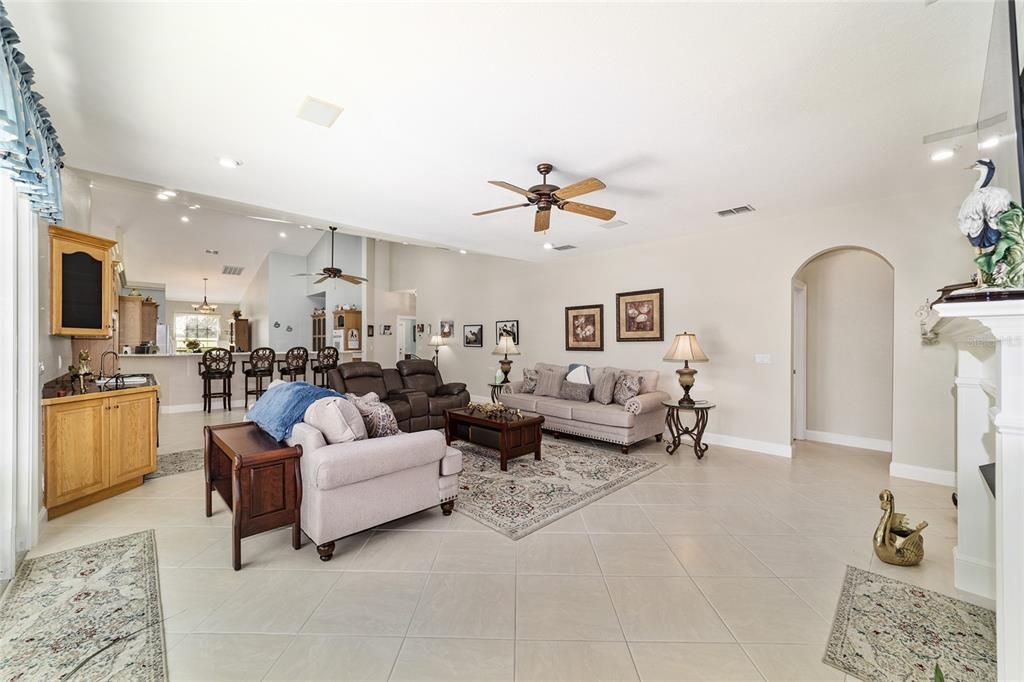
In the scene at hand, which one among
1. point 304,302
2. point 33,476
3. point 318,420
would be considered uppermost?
point 304,302

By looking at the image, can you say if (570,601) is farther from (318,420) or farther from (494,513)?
(318,420)

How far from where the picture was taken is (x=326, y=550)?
8.25 feet

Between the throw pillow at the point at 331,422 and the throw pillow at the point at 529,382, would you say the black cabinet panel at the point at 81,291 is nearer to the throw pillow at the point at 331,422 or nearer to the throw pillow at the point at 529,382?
the throw pillow at the point at 331,422

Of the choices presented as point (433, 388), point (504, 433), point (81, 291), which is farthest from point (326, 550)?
point (433, 388)

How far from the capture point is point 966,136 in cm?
279

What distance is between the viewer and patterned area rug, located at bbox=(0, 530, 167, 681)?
1703 mm

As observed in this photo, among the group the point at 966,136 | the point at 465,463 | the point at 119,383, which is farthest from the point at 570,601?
the point at 119,383

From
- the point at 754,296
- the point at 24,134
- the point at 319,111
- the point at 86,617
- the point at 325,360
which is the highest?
the point at 319,111

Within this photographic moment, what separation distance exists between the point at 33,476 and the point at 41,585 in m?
0.74

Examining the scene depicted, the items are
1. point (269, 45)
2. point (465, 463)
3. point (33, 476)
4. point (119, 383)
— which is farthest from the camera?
point (465, 463)

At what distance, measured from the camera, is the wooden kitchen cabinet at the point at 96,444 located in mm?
3020

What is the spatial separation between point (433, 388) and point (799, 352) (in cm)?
513

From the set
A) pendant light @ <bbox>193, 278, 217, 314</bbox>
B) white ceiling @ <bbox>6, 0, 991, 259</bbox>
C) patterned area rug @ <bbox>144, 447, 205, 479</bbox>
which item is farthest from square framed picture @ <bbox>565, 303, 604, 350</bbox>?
pendant light @ <bbox>193, 278, 217, 314</bbox>

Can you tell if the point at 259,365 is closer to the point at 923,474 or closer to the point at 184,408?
the point at 184,408
